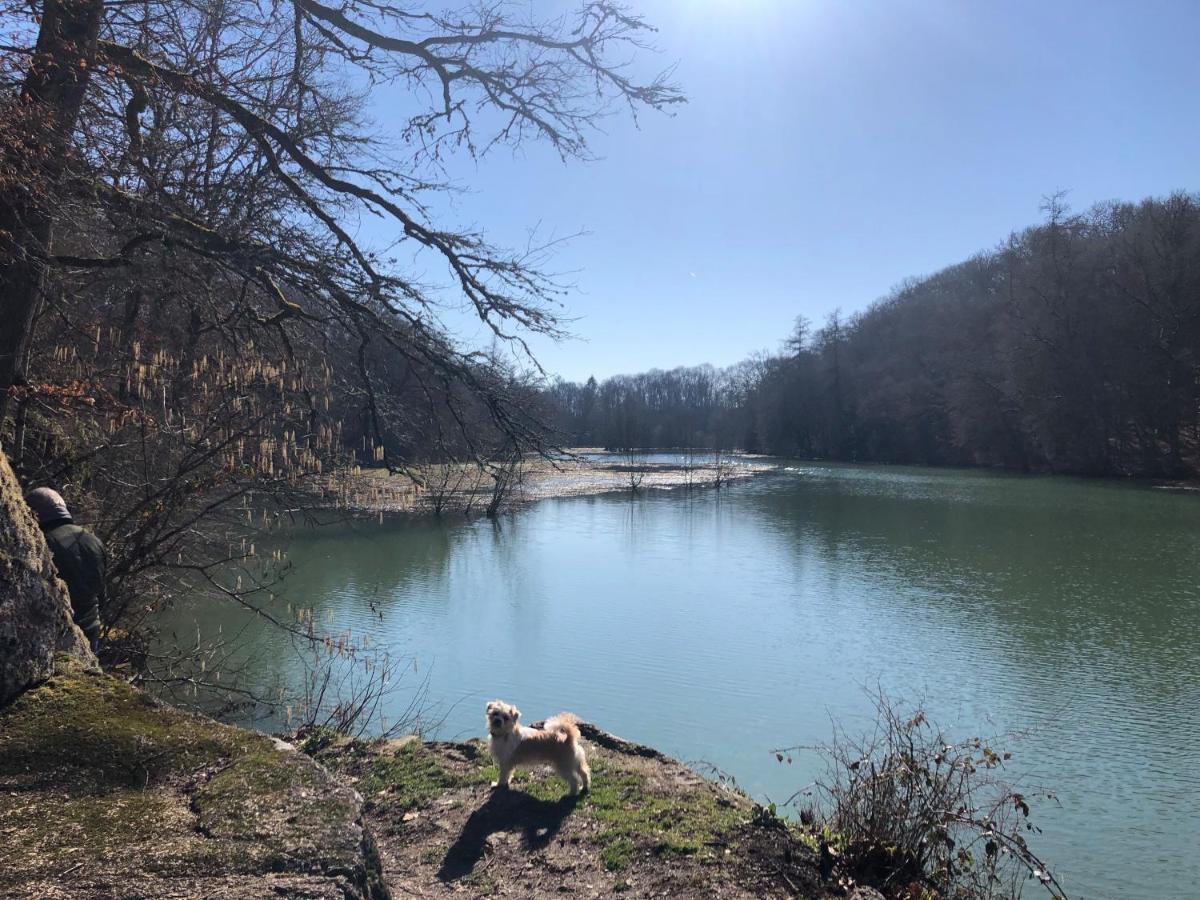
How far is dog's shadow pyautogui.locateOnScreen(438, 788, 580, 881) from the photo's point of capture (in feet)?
12.2

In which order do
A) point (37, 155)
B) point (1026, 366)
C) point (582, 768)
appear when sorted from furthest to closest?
point (1026, 366) < point (582, 768) < point (37, 155)

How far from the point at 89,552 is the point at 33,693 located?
2.17m

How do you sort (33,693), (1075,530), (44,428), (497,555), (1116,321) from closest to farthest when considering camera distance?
(33,693), (44,428), (497,555), (1075,530), (1116,321)

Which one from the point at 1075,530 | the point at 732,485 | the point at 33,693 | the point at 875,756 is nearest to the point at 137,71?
the point at 33,693

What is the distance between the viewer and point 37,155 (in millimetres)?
3355

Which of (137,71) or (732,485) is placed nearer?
(137,71)

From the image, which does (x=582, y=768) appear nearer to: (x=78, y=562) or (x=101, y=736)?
(x=101, y=736)

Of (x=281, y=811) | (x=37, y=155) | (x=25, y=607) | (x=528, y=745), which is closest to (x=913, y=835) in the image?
(x=528, y=745)

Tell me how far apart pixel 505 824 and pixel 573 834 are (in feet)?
1.33

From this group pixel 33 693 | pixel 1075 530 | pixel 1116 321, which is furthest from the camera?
pixel 1116 321

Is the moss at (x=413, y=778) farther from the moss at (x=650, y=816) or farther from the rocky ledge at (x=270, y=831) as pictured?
the moss at (x=650, y=816)

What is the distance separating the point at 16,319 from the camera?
375 cm

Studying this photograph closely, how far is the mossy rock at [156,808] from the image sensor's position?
167cm

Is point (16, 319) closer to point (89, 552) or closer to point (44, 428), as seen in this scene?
point (89, 552)
